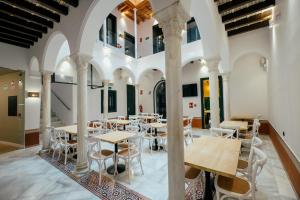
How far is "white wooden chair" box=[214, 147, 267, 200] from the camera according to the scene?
1.79 metres

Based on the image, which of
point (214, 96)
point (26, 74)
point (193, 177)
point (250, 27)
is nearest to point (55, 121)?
point (26, 74)

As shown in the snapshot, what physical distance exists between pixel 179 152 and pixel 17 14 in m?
5.01

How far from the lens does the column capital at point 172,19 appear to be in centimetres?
182

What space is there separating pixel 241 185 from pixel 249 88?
21.8ft

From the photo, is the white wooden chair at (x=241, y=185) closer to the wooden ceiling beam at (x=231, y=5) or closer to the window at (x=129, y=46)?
the wooden ceiling beam at (x=231, y=5)

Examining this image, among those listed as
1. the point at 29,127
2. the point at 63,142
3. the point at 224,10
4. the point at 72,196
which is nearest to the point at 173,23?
the point at 72,196

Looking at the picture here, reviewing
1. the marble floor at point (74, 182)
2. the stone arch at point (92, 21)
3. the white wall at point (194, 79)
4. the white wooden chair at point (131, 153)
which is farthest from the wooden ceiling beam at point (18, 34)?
the white wall at point (194, 79)

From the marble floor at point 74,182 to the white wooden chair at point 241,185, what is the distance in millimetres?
907

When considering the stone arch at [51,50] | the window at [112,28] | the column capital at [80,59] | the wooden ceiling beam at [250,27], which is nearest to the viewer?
the column capital at [80,59]

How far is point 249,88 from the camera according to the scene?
743 centimetres

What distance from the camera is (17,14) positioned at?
13.0 ft

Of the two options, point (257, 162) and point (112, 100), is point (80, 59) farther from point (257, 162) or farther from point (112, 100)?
point (112, 100)

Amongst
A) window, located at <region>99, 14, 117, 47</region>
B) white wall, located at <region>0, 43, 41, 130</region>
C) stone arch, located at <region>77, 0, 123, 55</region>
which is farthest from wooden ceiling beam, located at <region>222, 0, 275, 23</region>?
white wall, located at <region>0, 43, 41, 130</region>

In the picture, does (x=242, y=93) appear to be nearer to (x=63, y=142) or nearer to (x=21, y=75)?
(x=63, y=142)
